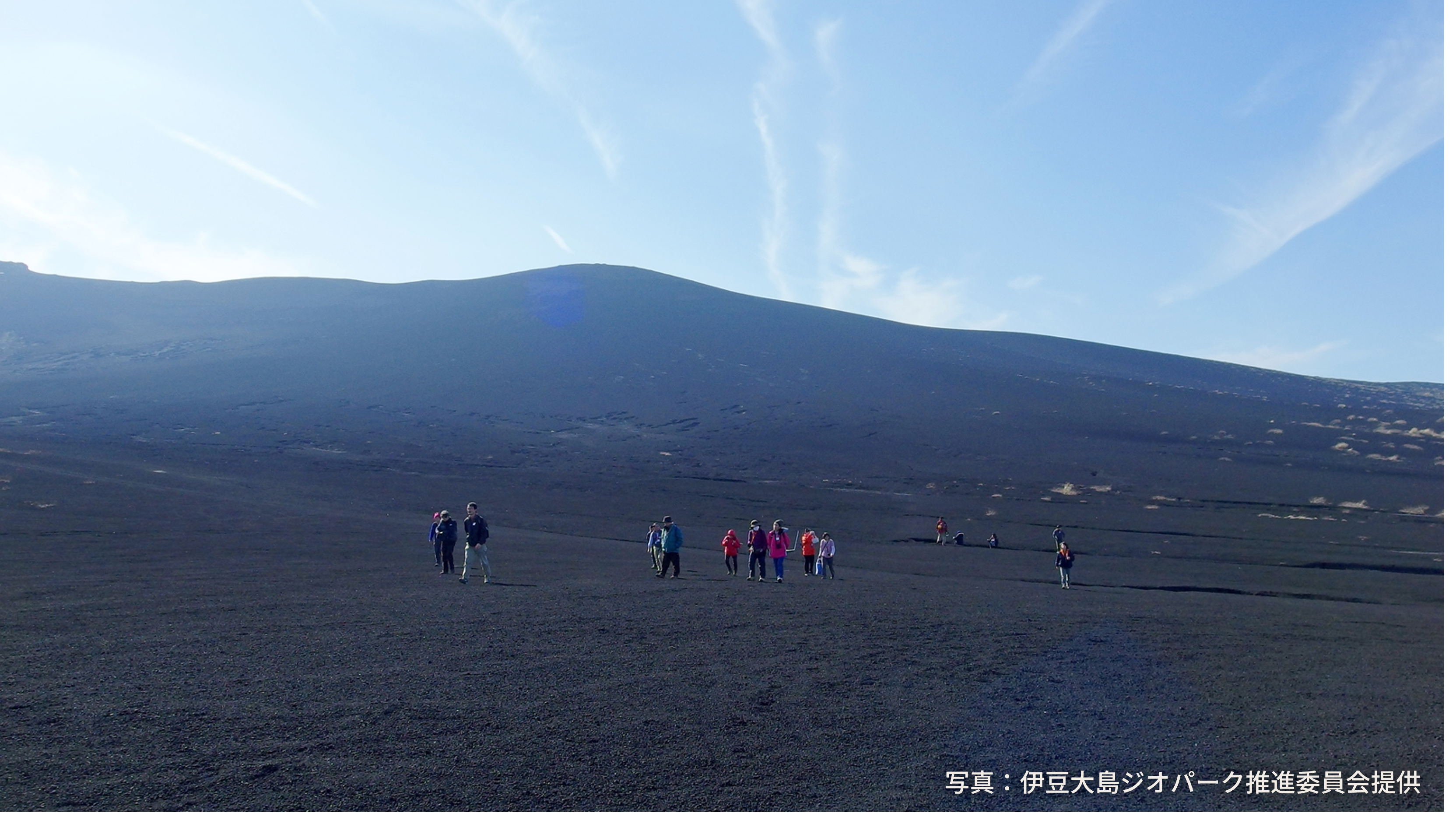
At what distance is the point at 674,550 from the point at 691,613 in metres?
4.03

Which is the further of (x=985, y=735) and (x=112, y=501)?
(x=112, y=501)

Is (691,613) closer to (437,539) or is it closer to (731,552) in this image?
(731,552)

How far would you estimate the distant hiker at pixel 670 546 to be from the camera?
15195 mm

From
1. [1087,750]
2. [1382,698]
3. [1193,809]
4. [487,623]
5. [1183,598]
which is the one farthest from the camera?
[1183,598]

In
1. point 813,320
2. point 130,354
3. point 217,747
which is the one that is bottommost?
point 217,747

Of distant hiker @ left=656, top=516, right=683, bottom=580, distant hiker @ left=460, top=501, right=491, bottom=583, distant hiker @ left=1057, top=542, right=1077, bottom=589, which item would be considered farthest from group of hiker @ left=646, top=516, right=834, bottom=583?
distant hiker @ left=1057, top=542, right=1077, bottom=589

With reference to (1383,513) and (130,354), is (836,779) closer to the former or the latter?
(1383,513)

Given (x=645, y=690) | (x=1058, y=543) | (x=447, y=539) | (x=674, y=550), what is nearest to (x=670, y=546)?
(x=674, y=550)

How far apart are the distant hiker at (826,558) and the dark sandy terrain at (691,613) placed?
1.58 ft

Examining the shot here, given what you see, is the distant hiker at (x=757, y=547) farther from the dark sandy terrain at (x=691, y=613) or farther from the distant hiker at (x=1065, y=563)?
the distant hiker at (x=1065, y=563)

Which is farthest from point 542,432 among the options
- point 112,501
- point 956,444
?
point 112,501

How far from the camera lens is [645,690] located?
703 cm

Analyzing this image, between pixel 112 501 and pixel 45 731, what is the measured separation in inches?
916

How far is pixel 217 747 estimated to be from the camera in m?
5.21
